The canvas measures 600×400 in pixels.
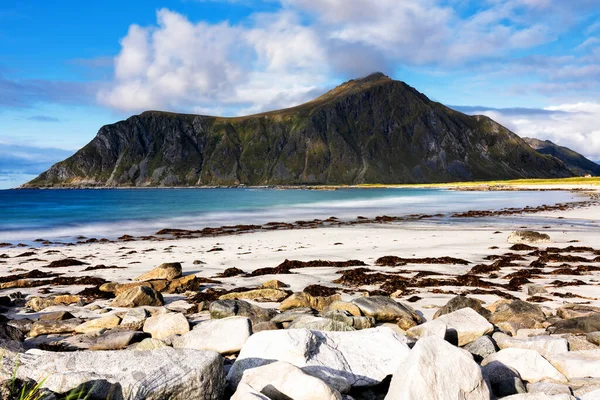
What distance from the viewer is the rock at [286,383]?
455cm

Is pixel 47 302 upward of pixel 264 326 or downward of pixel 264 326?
downward

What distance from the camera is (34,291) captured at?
1395 cm

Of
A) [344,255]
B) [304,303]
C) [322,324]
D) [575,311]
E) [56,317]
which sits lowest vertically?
[344,255]

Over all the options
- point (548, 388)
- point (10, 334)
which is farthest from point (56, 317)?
point (548, 388)

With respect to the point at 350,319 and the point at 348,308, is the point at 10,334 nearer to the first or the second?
the point at 350,319

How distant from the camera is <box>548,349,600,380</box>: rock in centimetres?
592

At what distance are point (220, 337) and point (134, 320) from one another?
2.67 metres

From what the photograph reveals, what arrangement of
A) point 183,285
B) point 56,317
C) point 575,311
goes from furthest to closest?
point 183,285 < point 575,311 < point 56,317

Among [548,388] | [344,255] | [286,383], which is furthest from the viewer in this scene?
[344,255]

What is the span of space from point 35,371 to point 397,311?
254 inches

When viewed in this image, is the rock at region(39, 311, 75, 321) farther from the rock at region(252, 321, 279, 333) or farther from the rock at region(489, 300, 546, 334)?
the rock at region(489, 300, 546, 334)

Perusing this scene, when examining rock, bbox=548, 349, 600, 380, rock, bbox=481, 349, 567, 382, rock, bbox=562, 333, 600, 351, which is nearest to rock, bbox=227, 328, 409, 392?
rock, bbox=481, 349, 567, 382

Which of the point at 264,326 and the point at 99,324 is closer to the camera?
the point at 264,326

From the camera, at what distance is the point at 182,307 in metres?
11.1
